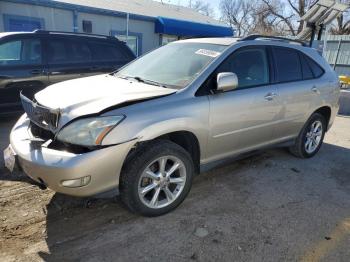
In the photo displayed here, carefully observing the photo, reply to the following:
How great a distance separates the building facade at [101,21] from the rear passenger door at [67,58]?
22.5 ft

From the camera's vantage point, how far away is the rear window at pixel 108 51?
6.98m

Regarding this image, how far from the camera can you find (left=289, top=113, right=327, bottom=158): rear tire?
5097 mm

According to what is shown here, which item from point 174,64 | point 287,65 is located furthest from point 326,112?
point 174,64

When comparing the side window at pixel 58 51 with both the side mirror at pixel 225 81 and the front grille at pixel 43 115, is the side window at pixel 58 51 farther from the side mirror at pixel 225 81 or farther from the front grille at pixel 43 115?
the side mirror at pixel 225 81

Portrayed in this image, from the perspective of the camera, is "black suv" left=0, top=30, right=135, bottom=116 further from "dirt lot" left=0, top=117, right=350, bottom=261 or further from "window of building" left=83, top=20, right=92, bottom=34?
"window of building" left=83, top=20, right=92, bottom=34

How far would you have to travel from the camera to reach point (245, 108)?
387 centimetres

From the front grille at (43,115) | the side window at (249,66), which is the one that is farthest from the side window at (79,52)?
the side window at (249,66)

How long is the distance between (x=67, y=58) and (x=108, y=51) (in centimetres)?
93

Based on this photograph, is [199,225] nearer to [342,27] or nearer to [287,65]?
[287,65]

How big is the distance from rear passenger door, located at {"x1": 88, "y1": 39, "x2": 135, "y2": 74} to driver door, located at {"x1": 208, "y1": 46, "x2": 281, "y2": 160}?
381 centimetres

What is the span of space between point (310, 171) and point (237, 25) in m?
47.0

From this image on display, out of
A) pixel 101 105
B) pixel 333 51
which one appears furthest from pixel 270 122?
pixel 333 51

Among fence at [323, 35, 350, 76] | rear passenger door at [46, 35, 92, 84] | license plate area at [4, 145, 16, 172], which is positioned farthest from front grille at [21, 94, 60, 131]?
fence at [323, 35, 350, 76]

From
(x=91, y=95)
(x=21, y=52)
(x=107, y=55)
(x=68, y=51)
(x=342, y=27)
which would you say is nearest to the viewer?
(x=91, y=95)
